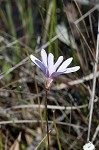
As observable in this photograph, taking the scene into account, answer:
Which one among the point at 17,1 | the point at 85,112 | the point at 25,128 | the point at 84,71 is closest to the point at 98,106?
the point at 85,112

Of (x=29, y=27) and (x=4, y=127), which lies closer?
(x=4, y=127)

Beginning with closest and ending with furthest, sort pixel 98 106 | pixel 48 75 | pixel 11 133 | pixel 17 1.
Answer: pixel 48 75
pixel 98 106
pixel 11 133
pixel 17 1

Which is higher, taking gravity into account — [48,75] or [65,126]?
[48,75]

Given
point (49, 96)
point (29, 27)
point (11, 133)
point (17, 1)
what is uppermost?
point (17, 1)

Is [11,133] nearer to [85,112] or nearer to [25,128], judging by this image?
[25,128]

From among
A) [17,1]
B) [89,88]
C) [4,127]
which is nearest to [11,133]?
[4,127]

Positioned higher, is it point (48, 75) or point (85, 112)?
point (48, 75)

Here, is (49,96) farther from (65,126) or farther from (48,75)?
(48,75)

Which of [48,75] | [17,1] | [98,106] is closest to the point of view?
[48,75]

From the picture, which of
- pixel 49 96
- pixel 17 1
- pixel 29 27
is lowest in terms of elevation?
pixel 49 96
